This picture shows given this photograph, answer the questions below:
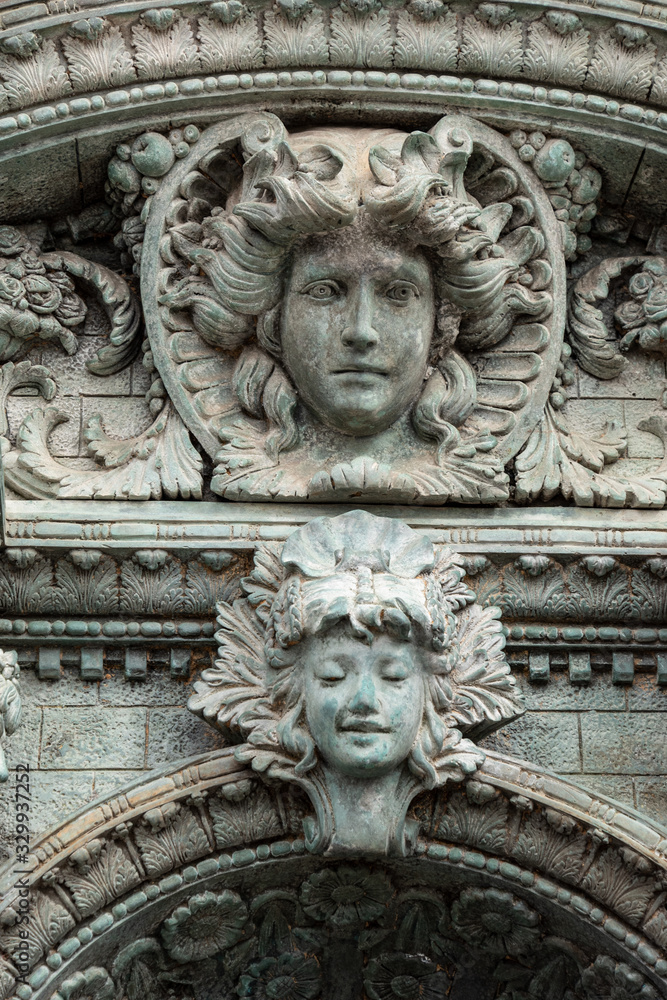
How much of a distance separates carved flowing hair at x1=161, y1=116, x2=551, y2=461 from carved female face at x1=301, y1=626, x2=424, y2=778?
2.30ft

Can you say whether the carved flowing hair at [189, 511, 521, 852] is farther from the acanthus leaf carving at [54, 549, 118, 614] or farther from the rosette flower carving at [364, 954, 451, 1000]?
the rosette flower carving at [364, 954, 451, 1000]

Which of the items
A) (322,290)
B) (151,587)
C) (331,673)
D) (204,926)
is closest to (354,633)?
(331,673)

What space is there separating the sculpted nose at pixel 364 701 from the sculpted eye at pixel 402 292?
1.12m

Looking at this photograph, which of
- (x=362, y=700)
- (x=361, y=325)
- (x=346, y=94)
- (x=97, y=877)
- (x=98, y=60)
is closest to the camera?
(x=362, y=700)

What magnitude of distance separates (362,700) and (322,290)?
46.4 inches

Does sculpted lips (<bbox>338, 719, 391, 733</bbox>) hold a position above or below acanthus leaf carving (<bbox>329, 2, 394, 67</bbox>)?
below

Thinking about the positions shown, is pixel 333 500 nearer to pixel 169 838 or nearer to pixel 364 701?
pixel 364 701

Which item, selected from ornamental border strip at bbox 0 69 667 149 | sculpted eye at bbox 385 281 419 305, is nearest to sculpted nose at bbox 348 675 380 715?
sculpted eye at bbox 385 281 419 305

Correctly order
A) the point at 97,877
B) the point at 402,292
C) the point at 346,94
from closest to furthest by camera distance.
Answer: the point at 97,877, the point at 402,292, the point at 346,94

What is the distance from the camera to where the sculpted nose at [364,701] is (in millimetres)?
5059

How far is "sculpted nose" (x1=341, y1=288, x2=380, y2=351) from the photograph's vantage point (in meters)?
5.47

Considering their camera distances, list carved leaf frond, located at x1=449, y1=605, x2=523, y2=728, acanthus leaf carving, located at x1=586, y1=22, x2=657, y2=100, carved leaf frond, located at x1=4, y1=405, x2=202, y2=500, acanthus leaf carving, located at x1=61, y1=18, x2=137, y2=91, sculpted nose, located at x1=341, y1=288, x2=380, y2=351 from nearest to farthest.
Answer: carved leaf frond, located at x1=449, y1=605, x2=523, y2=728 → sculpted nose, located at x1=341, y1=288, x2=380, y2=351 → carved leaf frond, located at x1=4, y1=405, x2=202, y2=500 → acanthus leaf carving, located at x1=61, y1=18, x2=137, y2=91 → acanthus leaf carving, located at x1=586, y1=22, x2=657, y2=100

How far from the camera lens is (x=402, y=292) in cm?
558

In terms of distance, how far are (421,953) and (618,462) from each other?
1.46 meters
